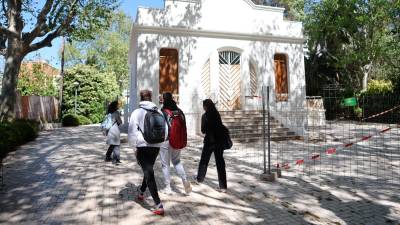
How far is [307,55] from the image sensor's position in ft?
94.9

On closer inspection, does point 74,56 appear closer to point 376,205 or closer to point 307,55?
point 307,55

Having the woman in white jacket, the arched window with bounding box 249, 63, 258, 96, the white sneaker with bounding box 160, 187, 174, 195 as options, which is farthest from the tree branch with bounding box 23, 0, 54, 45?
the white sneaker with bounding box 160, 187, 174, 195

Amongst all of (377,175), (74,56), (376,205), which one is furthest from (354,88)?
(74,56)

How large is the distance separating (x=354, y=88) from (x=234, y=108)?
14750 millimetres

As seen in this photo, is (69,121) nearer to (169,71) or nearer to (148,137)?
(169,71)

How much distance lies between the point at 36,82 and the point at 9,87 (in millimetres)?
14756

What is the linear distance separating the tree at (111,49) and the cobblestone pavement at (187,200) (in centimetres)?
3565

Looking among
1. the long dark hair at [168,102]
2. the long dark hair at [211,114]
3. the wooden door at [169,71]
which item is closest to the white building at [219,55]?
the wooden door at [169,71]

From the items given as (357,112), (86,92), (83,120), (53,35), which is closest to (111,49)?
(86,92)

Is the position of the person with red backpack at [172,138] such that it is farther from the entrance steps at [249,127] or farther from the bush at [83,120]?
the bush at [83,120]

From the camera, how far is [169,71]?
16.2 meters

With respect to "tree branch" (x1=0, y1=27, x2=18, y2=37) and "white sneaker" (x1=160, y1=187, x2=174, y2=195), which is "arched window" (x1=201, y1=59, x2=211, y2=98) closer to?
"tree branch" (x1=0, y1=27, x2=18, y2=37)

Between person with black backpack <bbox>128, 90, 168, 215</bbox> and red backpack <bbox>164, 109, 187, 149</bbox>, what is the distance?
0.60 metres

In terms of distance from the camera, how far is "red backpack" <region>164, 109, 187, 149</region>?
5.78 meters
